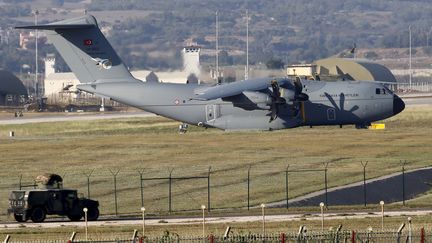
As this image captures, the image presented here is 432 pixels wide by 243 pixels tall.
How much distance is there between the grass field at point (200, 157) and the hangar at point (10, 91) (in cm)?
7078

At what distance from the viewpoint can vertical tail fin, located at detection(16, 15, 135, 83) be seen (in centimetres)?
7581

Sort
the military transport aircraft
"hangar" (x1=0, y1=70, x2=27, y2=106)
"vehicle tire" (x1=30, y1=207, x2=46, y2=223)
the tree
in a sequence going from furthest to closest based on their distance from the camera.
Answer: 1. "hangar" (x1=0, y1=70, x2=27, y2=106)
2. the tree
3. the military transport aircraft
4. "vehicle tire" (x1=30, y1=207, x2=46, y2=223)

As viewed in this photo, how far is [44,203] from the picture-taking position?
1919 inches

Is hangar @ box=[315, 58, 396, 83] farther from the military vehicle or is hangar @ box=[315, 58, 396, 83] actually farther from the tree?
the military vehicle

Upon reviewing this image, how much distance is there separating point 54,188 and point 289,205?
1211 cm

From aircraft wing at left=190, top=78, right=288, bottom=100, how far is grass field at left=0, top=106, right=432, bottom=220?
3871 mm

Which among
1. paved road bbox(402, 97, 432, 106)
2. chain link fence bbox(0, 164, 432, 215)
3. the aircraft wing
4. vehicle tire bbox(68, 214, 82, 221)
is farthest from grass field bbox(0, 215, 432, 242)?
paved road bbox(402, 97, 432, 106)

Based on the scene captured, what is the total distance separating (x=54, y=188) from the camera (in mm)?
49344

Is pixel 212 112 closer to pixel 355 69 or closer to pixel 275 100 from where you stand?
pixel 275 100

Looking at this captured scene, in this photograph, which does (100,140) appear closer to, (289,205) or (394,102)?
(394,102)

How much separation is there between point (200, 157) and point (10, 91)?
10515 centimetres

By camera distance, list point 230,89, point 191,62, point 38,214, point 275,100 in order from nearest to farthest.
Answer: point 38,214
point 275,100
point 230,89
point 191,62

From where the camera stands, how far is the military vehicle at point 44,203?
159ft

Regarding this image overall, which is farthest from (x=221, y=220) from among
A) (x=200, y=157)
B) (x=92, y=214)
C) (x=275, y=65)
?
(x=275, y=65)
